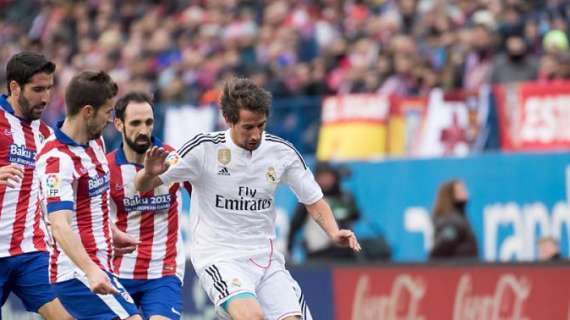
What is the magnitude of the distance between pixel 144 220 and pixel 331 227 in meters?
1.35

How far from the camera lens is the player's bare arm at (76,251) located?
8758 mm

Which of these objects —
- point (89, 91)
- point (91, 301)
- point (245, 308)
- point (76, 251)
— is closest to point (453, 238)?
point (245, 308)

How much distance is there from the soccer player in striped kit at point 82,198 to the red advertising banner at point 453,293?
4.11 metres

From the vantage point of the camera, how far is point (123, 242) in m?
10.0

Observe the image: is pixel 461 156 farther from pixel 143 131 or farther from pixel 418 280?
pixel 143 131

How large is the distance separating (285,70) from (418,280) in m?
8.10

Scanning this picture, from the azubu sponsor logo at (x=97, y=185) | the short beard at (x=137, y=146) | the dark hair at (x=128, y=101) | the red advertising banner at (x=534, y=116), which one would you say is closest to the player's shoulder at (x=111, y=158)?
the short beard at (x=137, y=146)

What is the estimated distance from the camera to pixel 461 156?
703 inches

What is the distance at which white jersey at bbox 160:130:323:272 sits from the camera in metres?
9.92

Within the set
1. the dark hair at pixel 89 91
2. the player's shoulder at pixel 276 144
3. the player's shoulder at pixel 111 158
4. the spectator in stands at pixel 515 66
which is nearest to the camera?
the dark hair at pixel 89 91

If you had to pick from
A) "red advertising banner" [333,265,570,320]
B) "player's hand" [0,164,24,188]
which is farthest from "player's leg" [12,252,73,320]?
"red advertising banner" [333,265,570,320]

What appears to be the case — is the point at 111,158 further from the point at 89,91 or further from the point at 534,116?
the point at 534,116

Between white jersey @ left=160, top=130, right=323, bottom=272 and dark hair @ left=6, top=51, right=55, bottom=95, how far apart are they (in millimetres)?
1040

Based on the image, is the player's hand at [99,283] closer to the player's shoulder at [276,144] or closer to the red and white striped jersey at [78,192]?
the red and white striped jersey at [78,192]
